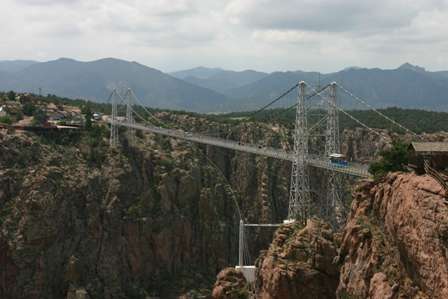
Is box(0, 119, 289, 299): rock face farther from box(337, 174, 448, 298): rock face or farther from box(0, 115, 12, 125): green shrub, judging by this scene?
box(337, 174, 448, 298): rock face

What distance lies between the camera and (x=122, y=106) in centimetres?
13800

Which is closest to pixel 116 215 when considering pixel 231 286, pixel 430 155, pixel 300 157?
pixel 300 157

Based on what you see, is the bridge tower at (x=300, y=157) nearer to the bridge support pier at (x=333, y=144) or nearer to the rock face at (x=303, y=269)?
the bridge support pier at (x=333, y=144)

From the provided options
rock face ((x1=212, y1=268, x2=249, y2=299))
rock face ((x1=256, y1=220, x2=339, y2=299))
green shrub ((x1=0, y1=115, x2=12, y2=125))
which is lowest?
rock face ((x1=212, y1=268, x2=249, y2=299))

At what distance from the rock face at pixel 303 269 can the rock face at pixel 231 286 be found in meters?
6.08

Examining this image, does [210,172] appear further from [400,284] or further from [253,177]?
[400,284]

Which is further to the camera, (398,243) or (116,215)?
(116,215)

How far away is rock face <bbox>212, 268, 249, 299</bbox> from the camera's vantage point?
154ft

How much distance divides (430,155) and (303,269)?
1085 cm

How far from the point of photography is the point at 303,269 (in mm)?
37969

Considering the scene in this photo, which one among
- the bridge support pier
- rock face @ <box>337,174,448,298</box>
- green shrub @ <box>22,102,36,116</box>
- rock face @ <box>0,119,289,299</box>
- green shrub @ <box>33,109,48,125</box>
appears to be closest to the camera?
rock face @ <box>337,174,448,298</box>

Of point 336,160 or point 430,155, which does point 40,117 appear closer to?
point 336,160

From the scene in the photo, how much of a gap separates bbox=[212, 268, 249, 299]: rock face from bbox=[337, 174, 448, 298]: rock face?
12.7 m


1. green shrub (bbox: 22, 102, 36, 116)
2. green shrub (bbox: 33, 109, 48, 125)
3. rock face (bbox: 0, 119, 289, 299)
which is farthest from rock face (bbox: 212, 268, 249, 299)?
green shrub (bbox: 22, 102, 36, 116)
